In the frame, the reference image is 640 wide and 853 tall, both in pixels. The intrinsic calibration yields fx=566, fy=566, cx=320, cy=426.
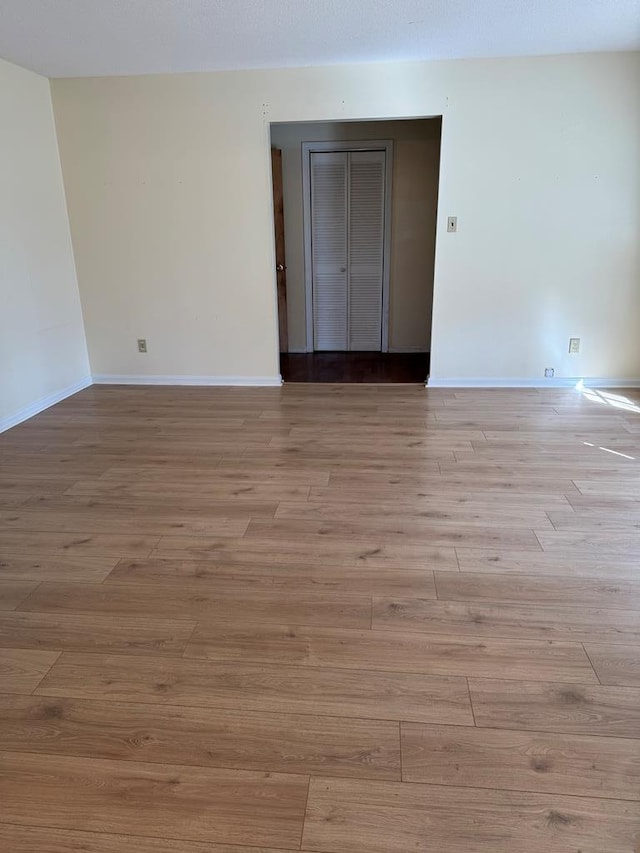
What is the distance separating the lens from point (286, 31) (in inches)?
137


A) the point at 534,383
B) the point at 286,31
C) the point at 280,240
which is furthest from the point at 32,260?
the point at 534,383

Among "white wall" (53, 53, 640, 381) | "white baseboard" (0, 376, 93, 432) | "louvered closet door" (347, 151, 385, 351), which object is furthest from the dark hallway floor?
"white baseboard" (0, 376, 93, 432)

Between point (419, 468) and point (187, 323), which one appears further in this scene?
point (187, 323)

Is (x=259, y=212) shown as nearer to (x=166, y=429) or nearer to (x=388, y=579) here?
(x=166, y=429)

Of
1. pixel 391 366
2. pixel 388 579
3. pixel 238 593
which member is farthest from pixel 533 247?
pixel 238 593

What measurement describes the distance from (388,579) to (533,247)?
3395mm

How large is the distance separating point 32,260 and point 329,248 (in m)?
3.21

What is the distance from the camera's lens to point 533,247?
4.55 meters

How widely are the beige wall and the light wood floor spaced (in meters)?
3.18

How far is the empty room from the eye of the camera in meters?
1.49

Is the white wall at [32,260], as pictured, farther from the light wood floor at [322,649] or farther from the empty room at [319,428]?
the light wood floor at [322,649]

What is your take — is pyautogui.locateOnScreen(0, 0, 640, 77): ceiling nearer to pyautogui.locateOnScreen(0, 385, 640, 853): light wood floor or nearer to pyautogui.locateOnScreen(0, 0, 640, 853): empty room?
pyautogui.locateOnScreen(0, 0, 640, 853): empty room

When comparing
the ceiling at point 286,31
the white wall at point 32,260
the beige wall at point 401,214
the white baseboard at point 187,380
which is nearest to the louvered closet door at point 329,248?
the beige wall at point 401,214

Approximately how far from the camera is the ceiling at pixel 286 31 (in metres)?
3.11
